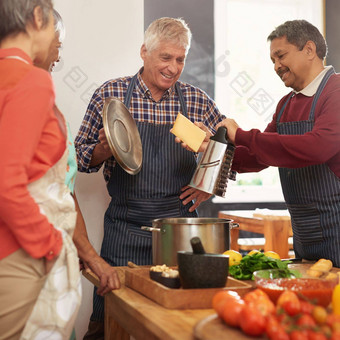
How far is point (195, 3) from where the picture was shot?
470 cm

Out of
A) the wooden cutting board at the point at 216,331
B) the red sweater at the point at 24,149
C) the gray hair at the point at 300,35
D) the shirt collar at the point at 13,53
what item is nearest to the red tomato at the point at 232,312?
the wooden cutting board at the point at 216,331

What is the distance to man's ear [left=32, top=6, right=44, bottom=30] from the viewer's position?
1.36 metres

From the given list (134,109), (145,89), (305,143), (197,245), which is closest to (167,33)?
(145,89)

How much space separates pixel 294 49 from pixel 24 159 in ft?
4.91

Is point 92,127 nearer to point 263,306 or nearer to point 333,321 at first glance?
point 263,306

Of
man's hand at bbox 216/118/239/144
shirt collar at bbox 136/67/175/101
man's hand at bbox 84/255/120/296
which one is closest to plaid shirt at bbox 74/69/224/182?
shirt collar at bbox 136/67/175/101

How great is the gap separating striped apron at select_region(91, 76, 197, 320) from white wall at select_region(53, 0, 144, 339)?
16.0 inches

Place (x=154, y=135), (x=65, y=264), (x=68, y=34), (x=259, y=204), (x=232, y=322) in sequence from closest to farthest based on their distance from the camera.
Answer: (x=232, y=322) → (x=65, y=264) → (x=154, y=135) → (x=68, y=34) → (x=259, y=204)

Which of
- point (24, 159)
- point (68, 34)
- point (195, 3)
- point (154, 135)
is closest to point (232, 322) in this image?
point (24, 159)

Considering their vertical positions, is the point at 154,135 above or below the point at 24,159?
above

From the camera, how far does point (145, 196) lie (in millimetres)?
2404

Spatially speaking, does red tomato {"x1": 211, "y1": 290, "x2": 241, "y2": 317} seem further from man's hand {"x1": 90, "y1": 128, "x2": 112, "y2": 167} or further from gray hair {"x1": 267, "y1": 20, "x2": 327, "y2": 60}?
gray hair {"x1": 267, "y1": 20, "x2": 327, "y2": 60}

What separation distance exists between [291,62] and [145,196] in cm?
91

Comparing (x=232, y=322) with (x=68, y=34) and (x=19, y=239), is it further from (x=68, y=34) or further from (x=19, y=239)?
(x=68, y=34)
